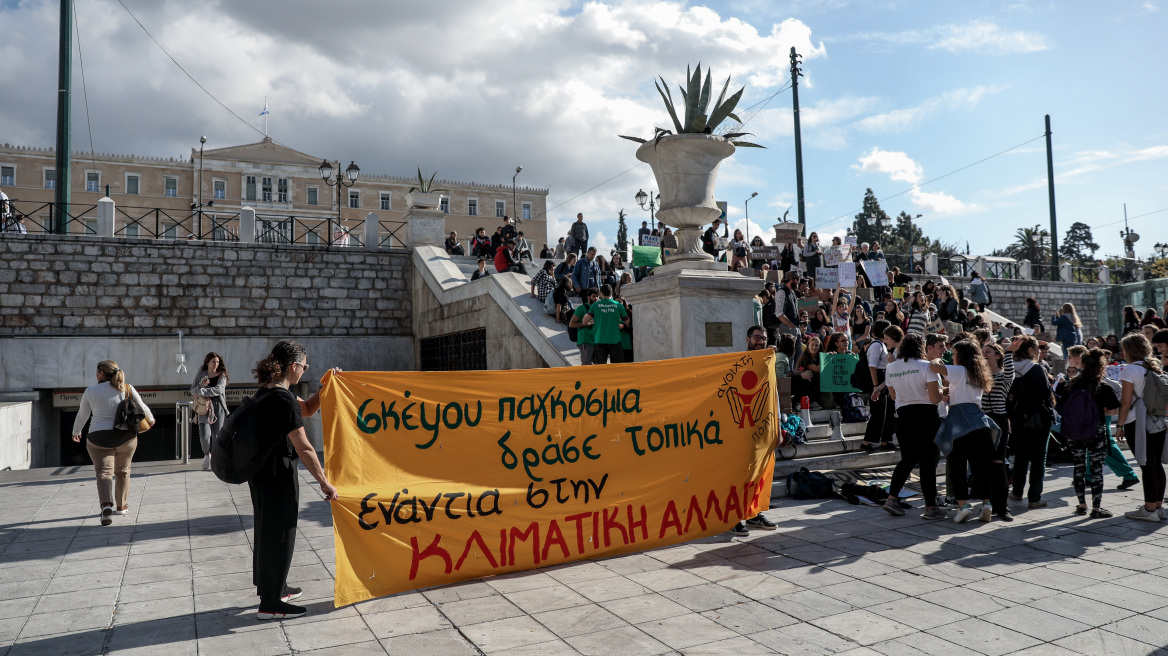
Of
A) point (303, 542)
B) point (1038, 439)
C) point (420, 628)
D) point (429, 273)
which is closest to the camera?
point (420, 628)

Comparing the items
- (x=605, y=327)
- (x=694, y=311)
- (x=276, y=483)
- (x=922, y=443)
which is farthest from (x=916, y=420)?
(x=276, y=483)

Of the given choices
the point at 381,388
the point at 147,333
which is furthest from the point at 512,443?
the point at 147,333

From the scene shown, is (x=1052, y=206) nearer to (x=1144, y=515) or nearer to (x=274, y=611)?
(x=1144, y=515)

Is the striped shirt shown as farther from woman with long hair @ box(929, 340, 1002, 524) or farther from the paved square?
the paved square

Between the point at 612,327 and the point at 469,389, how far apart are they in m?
4.92

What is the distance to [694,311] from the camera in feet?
28.9

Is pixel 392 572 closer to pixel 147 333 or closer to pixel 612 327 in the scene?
pixel 612 327

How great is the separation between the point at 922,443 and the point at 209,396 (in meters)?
8.35

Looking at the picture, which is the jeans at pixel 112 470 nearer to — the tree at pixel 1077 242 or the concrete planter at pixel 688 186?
the concrete planter at pixel 688 186

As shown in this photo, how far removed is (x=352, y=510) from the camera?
476 centimetres

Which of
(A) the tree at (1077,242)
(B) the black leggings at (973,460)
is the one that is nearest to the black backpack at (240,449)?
(B) the black leggings at (973,460)

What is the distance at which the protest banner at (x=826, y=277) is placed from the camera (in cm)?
1470

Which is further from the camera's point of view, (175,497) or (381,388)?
(175,497)

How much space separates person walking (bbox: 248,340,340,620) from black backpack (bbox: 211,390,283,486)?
0.10ft
